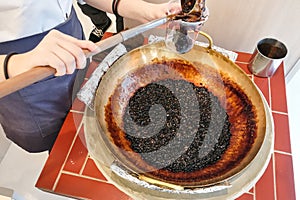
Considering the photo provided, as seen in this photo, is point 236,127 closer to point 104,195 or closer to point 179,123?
point 179,123

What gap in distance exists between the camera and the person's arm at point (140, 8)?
757 mm

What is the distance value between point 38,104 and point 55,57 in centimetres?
28

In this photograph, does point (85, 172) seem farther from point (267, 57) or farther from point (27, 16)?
point (267, 57)

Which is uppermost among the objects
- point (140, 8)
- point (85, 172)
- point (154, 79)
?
point (140, 8)

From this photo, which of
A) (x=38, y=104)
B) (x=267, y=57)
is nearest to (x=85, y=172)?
(x=38, y=104)

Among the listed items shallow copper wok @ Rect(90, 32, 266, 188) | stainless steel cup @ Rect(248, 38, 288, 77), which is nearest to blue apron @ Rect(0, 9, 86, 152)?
shallow copper wok @ Rect(90, 32, 266, 188)

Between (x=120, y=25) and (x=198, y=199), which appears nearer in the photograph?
(x=198, y=199)

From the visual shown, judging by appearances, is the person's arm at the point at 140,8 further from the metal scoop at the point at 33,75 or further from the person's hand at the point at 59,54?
the person's hand at the point at 59,54

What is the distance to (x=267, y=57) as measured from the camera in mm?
870

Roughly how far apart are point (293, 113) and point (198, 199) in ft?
2.93

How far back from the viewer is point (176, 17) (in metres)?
0.71

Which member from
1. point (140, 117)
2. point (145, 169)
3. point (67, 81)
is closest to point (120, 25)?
point (67, 81)

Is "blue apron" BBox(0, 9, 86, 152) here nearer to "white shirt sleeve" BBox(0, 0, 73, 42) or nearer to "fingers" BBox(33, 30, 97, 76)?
"white shirt sleeve" BBox(0, 0, 73, 42)

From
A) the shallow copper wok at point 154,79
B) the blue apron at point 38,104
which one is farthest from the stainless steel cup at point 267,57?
the blue apron at point 38,104
